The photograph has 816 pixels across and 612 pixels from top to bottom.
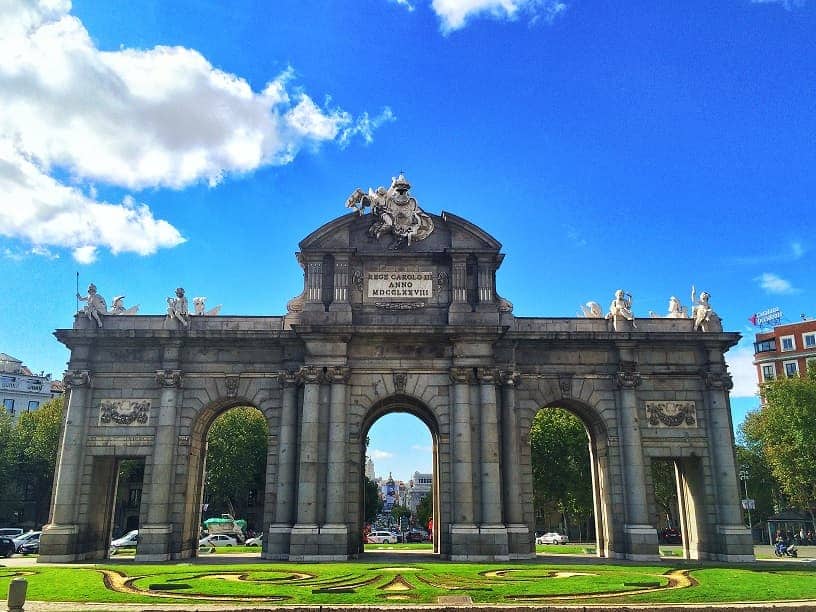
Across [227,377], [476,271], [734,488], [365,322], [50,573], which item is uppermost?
[476,271]

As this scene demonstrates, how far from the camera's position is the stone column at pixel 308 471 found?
3017 cm

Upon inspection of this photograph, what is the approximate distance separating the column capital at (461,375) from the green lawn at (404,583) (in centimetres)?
878

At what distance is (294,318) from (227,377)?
4585 mm

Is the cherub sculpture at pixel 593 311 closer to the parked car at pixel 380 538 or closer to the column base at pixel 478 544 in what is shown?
the column base at pixel 478 544

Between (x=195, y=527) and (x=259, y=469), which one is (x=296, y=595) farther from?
(x=259, y=469)

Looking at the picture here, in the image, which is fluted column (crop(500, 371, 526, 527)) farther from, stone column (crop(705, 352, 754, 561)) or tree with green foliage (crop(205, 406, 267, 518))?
tree with green foliage (crop(205, 406, 267, 518))

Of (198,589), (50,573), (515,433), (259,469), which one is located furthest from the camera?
(259,469)

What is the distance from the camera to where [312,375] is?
32.3m

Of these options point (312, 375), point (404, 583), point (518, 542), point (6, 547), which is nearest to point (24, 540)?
point (6, 547)

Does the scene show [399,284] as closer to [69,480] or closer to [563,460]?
[69,480]

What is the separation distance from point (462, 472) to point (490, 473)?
1.35 metres

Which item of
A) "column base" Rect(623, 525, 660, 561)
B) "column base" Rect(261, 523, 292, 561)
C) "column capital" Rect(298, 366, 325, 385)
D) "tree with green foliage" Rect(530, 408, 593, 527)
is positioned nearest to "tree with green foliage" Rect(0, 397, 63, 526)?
"column base" Rect(261, 523, 292, 561)

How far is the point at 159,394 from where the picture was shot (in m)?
33.7

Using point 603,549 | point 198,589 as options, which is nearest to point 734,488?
point 603,549
